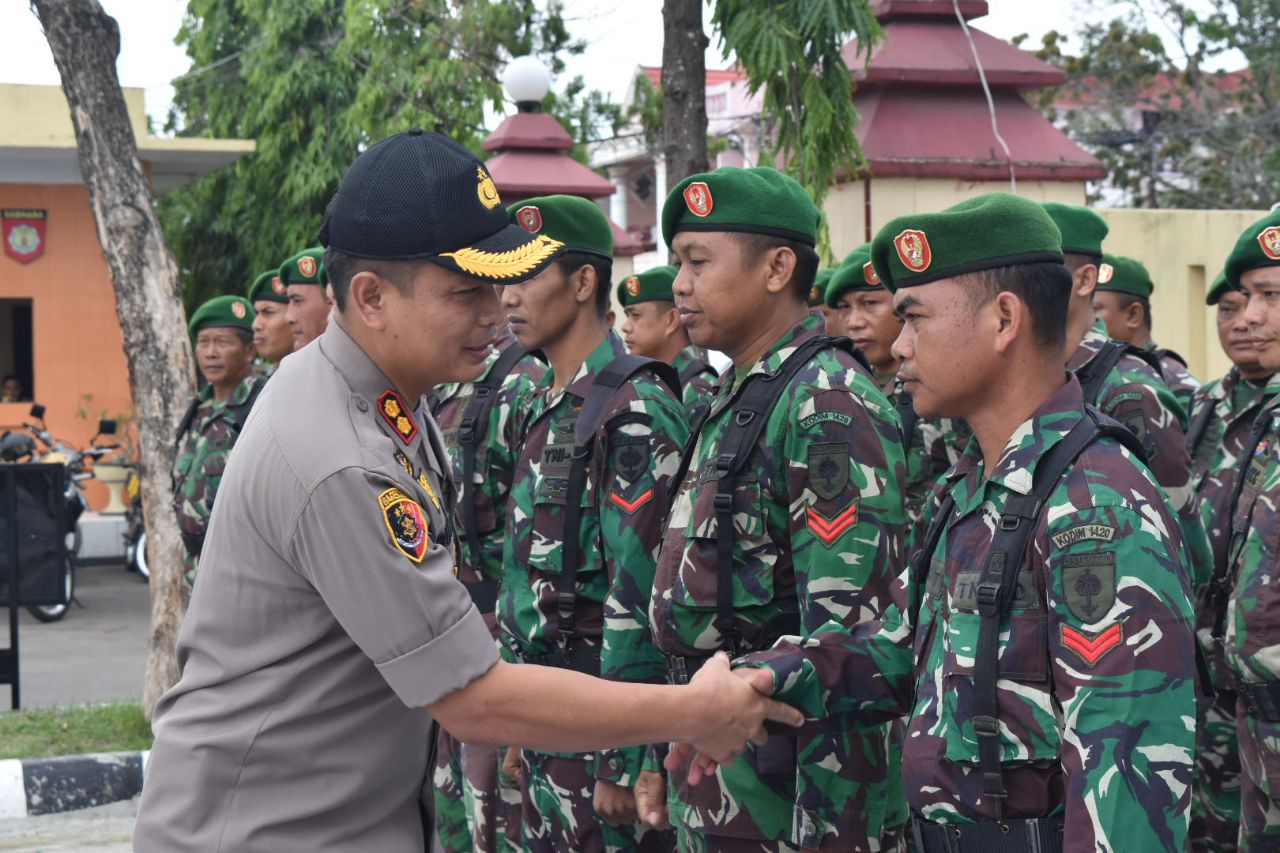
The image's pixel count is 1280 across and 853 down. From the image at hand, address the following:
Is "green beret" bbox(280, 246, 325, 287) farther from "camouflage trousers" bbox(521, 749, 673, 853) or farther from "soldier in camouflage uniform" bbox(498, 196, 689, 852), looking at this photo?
"camouflage trousers" bbox(521, 749, 673, 853)

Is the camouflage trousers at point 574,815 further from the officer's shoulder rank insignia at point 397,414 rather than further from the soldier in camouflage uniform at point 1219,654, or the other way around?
the officer's shoulder rank insignia at point 397,414

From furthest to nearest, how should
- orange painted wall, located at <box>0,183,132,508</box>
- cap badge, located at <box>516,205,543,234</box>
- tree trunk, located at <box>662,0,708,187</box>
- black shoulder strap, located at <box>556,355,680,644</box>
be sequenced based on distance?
orange painted wall, located at <box>0,183,132,508</box>, tree trunk, located at <box>662,0,708,187</box>, cap badge, located at <box>516,205,543,234</box>, black shoulder strap, located at <box>556,355,680,644</box>

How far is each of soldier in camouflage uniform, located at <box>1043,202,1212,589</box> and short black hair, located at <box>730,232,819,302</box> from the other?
1579 mm

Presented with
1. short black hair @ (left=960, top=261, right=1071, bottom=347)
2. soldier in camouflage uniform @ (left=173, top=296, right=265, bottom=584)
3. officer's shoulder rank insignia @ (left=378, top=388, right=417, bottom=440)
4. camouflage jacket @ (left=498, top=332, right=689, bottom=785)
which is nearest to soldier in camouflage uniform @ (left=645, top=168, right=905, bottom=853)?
camouflage jacket @ (left=498, top=332, right=689, bottom=785)

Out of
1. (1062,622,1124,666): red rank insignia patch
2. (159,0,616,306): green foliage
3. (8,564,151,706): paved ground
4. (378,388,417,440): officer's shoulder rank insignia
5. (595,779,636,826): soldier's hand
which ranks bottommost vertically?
(8,564,151,706): paved ground

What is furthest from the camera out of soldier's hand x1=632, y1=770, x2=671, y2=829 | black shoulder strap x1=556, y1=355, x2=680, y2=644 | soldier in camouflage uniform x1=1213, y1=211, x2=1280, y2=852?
black shoulder strap x1=556, y1=355, x2=680, y2=644

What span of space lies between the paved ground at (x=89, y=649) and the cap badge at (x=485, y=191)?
Result: 721 centimetres

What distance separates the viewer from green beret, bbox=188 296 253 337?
7770 millimetres

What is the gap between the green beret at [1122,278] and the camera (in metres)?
6.84

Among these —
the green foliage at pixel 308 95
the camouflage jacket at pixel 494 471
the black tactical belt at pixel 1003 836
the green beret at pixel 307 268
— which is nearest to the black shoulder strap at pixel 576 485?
the camouflage jacket at pixel 494 471

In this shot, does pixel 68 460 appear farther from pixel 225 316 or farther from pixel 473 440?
pixel 473 440

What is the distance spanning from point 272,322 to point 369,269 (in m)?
5.19

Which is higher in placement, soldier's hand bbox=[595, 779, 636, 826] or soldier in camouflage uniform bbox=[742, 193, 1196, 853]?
soldier in camouflage uniform bbox=[742, 193, 1196, 853]

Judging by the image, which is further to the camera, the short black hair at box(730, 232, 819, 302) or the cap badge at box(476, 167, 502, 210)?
the short black hair at box(730, 232, 819, 302)
